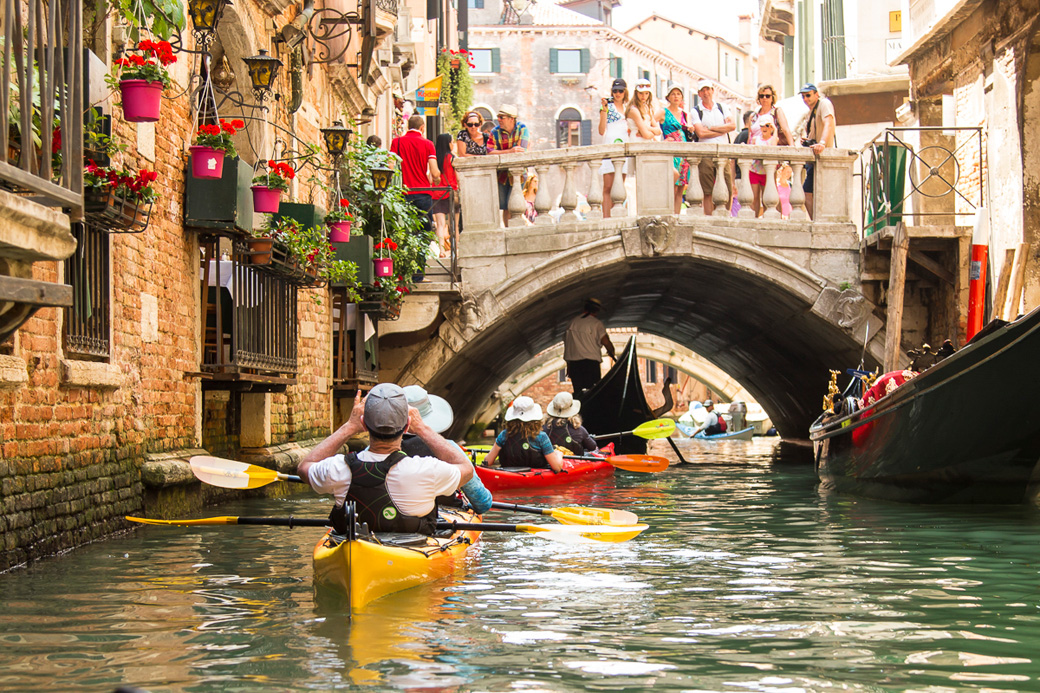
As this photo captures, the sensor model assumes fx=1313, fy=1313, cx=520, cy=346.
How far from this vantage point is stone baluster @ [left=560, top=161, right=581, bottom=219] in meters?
11.9

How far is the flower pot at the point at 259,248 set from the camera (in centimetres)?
840

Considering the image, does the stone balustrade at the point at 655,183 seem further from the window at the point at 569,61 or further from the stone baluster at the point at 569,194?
the window at the point at 569,61

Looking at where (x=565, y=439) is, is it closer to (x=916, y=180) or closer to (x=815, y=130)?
(x=815, y=130)

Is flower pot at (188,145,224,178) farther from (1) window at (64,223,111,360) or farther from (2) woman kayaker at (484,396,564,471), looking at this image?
(2) woman kayaker at (484,396,564,471)

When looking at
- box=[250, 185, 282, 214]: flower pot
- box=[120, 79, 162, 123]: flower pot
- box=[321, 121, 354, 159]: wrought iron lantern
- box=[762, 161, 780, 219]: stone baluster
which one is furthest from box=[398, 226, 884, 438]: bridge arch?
box=[120, 79, 162, 123]: flower pot

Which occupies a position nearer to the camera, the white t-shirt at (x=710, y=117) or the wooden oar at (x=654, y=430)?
the wooden oar at (x=654, y=430)

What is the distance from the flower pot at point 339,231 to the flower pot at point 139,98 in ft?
13.7

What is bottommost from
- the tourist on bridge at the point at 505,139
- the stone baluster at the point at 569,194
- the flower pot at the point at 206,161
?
the flower pot at the point at 206,161

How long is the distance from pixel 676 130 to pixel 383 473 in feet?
27.5

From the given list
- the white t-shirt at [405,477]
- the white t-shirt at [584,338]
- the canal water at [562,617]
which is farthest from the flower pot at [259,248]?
the white t-shirt at [584,338]

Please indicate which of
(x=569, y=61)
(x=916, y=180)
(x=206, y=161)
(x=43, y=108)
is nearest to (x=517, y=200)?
(x=916, y=180)

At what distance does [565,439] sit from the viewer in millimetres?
12156

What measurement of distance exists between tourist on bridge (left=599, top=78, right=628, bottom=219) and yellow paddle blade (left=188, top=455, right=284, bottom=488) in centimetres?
662

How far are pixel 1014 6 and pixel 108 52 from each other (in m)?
7.03
